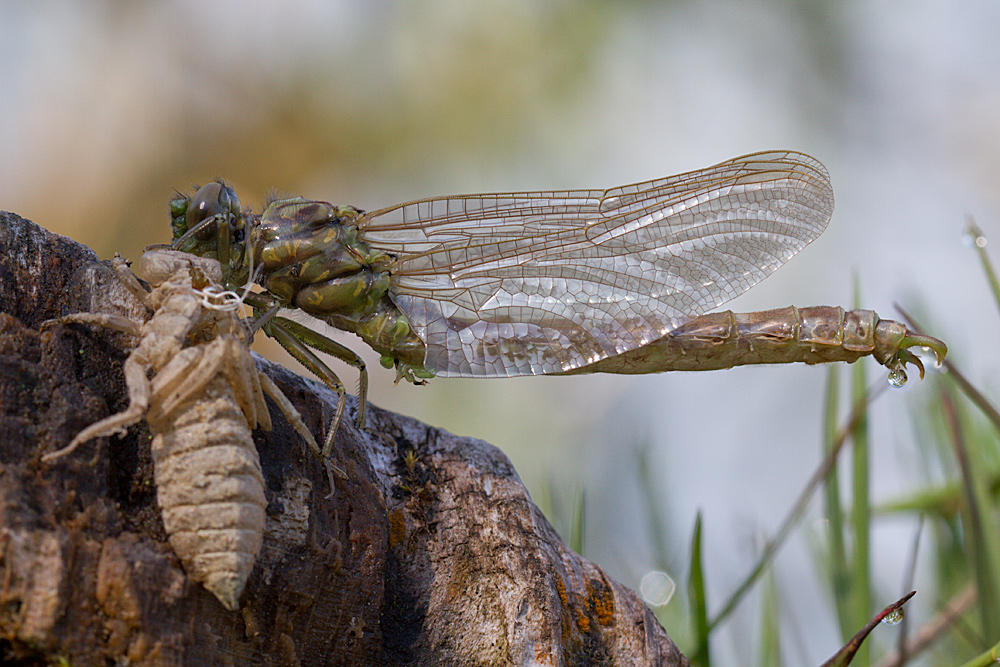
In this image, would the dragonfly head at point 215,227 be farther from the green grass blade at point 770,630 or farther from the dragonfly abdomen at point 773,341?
the green grass blade at point 770,630

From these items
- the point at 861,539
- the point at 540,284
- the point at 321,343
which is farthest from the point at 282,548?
the point at 861,539

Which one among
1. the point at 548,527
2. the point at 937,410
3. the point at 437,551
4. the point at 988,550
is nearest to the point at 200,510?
the point at 437,551

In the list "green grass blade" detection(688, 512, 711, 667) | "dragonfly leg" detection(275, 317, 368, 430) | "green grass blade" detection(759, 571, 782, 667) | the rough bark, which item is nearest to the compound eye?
"dragonfly leg" detection(275, 317, 368, 430)

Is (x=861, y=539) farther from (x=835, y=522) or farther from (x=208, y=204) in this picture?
(x=208, y=204)

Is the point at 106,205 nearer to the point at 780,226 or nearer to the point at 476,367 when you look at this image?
the point at 476,367

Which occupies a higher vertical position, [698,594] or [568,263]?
[568,263]

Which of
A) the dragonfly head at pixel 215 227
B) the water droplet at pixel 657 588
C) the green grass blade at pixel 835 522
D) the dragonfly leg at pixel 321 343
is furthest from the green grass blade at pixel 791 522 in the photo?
the dragonfly head at pixel 215 227
